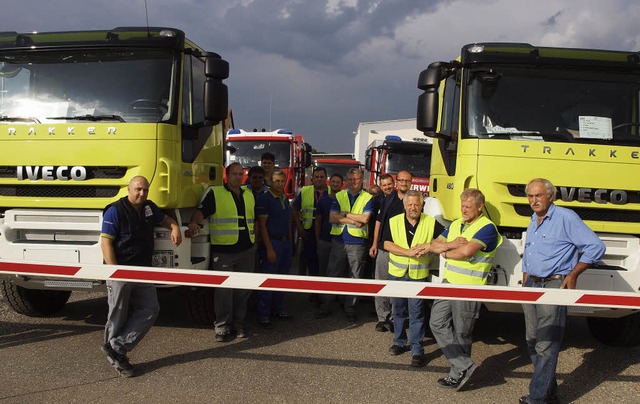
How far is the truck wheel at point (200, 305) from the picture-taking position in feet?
18.6

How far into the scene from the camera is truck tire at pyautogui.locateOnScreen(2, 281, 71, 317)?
19.3 feet

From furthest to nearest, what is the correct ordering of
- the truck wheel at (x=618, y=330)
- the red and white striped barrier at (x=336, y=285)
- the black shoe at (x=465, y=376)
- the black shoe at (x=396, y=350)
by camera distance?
the truck wheel at (x=618, y=330) < the black shoe at (x=396, y=350) < the black shoe at (x=465, y=376) < the red and white striped barrier at (x=336, y=285)

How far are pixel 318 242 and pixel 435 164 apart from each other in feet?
5.75

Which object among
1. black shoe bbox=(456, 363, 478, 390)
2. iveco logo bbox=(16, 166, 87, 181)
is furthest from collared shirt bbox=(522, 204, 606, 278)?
iveco logo bbox=(16, 166, 87, 181)

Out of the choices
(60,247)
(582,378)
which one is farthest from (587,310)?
(60,247)

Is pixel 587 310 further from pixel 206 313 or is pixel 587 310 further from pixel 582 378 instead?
pixel 206 313

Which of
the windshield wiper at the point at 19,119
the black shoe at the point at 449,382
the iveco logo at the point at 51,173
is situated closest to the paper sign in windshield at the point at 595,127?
the black shoe at the point at 449,382

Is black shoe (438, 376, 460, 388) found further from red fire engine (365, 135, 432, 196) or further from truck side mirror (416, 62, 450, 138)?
red fire engine (365, 135, 432, 196)

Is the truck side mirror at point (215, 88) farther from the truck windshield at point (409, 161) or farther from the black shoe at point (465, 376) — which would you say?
the truck windshield at point (409, 161)

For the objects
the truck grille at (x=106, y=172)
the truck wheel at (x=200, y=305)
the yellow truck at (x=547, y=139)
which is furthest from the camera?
the truck wheel at (x=200, y=305)

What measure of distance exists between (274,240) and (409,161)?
7.44 meters

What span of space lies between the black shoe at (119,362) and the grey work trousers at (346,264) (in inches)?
100

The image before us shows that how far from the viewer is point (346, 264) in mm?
6598

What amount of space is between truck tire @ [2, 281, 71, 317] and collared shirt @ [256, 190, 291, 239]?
8.42 feet
